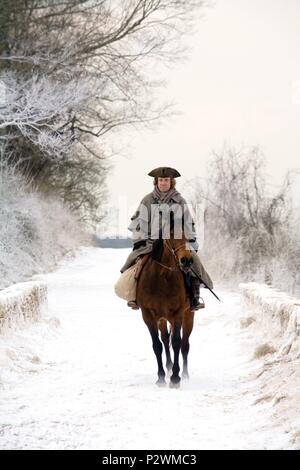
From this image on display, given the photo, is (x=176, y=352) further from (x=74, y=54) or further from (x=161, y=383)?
(x=74, y=54)

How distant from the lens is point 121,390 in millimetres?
9086

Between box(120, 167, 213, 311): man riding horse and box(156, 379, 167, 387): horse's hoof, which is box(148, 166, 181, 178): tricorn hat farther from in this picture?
box(156, 379, 167, 387): horse's hoof

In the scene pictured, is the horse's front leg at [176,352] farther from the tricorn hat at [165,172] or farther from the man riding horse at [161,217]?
the tricorn hat at [165,172]

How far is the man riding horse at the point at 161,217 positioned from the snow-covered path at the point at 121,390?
4.04 ft

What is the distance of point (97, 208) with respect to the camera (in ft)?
138

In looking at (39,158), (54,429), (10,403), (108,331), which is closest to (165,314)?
(10,403)

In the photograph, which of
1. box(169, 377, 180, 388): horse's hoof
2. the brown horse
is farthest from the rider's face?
box(169, 377, 180, 388): horse's hoof

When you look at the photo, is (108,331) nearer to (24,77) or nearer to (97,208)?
(24,77)

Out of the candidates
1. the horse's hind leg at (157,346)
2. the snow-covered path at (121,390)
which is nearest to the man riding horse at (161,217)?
the horse's hind leg at (157,346)

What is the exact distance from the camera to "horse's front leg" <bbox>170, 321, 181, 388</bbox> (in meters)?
9.35

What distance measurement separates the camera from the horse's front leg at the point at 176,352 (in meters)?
9.35

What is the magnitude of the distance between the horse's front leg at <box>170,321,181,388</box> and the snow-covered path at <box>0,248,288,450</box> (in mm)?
141

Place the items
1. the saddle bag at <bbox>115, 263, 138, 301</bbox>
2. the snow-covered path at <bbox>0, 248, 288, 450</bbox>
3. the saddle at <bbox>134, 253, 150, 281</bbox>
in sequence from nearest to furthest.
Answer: the snow-covered path at <bbox>0, 248, 288, 450</bbox> → the saddle at <bbox>134, 253, 150, 281</bbox> → the saddle bag at <bbox>115, 263, 138, 301</bbox>

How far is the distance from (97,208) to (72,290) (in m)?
19.6
